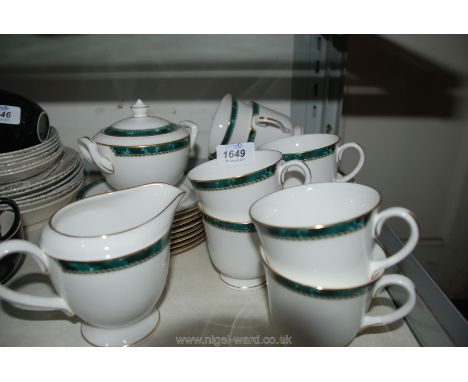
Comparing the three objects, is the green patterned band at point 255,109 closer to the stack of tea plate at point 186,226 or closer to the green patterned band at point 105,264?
the stack of tea plate at point 186,226

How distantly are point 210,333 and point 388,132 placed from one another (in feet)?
2.96

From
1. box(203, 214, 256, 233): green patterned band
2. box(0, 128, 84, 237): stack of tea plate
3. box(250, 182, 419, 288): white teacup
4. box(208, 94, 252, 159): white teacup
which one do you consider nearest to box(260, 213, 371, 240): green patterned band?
box(250, 182, 419, 288): white teacup

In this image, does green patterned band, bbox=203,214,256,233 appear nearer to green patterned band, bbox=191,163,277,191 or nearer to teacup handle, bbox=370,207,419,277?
green patterned band, bbox=191,163,277,191

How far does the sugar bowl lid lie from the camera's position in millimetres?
649

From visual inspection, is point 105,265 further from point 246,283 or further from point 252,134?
point 252,134

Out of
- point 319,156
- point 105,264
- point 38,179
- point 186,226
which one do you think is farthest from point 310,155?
point 38,179

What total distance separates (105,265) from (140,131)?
30cm

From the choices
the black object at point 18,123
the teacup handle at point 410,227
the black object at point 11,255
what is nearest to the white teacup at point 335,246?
the teacup handle at point 410,227

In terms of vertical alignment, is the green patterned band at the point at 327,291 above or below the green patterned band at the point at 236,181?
below

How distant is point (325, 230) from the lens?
0.39 m

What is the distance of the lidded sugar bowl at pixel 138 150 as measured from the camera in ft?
2.11

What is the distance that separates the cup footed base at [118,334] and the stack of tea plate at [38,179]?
0.30m

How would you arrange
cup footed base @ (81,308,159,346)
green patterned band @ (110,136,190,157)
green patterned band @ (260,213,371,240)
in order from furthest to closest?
green patterned band @ (110,136,190,157), cup footed base @ (81,308,159,346), green patterned band @ (260,213,371,240)

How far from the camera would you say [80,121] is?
38.0 inches
